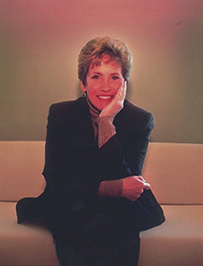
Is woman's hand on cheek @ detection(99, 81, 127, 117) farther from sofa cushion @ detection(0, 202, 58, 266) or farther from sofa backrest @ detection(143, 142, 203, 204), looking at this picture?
sofa cushion @ detection(0, 202, 58, 266)

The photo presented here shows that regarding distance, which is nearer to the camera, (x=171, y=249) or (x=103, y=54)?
(x=171, y=249)

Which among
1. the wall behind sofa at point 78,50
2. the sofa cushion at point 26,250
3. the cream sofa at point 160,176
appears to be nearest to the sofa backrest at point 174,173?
the cream sofa at point 160,176

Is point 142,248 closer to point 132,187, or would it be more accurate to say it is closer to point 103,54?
point 132,187

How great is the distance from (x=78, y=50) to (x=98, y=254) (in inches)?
43.8

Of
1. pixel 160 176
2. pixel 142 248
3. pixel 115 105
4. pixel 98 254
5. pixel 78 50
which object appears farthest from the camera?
pixel 78 50

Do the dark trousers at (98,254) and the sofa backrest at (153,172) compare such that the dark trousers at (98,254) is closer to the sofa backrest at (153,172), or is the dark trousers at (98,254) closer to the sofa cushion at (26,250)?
the sofa cushion at (26,250)

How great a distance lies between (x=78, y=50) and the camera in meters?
2.03

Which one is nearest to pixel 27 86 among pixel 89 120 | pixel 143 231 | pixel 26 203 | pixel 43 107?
pixel 43 107

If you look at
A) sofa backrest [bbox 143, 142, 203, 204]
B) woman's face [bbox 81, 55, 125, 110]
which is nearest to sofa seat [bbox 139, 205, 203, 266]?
sofa backrest [bbox 143, 142, 203, 204]

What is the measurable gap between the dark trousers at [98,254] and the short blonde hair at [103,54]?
0.73 metres

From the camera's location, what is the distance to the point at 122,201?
1526 millimetres

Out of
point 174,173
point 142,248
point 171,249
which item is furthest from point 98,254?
point 174,173

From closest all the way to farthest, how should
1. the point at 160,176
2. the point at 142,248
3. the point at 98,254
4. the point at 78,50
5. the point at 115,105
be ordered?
the point at 98,254 → the point at 142,248 → the point at 115,105 → the point at 160,176 → the point at 78,50

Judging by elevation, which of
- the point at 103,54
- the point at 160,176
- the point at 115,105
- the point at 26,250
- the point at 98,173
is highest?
the point at 103,54
